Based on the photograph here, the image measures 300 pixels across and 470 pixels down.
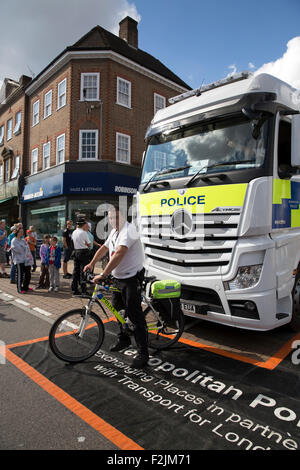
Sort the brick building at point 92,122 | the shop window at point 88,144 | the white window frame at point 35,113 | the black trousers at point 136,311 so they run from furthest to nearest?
the white window frame at point 35,113 < the shop window at point 88,144 < the brick building at point 92,122 < the black trousers at point 136,311

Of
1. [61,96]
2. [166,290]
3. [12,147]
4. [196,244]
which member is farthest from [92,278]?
[12,147]

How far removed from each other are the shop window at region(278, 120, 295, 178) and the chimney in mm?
19250

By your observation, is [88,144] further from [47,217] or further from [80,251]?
[80,251]

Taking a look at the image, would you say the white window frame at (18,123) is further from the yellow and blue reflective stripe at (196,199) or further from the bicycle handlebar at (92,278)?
the bicycle handlebar at (92,278)

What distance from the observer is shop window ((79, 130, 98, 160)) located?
16578 millimetres

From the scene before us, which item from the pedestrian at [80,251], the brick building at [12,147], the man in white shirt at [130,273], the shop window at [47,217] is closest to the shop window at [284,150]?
the man in white shirt at [130,273]

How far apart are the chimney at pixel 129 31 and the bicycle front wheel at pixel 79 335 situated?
2062 centimetres

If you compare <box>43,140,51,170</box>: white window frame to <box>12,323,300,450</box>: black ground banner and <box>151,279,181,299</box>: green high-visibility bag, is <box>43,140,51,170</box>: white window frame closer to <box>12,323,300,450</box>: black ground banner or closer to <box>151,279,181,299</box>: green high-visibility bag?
<box>12,323,300,450</box>: black ground banner

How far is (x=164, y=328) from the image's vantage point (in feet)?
13.4

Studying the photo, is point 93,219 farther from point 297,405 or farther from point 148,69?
point 297,405

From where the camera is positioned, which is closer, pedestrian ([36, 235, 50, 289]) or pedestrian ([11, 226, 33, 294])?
pedestrian ([11, 226, 33, 294])

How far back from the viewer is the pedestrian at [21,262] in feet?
24.8

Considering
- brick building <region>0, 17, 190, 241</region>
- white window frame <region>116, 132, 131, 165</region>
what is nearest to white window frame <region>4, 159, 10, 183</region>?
brick building <region>0, 17, 190, 241</region>

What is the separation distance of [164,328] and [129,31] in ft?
68.8
